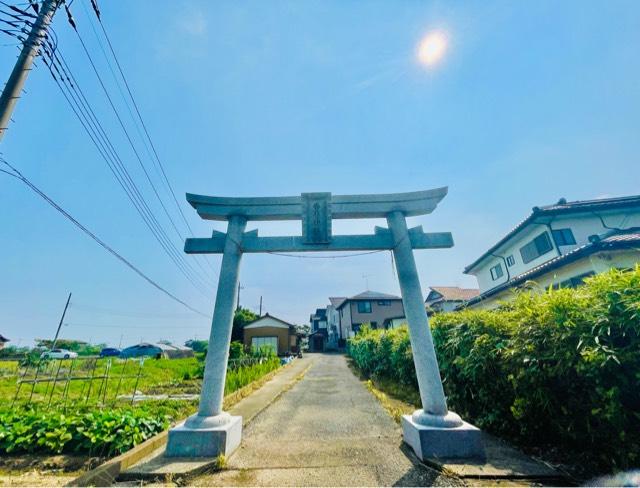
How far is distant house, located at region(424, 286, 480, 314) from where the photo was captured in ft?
79.6

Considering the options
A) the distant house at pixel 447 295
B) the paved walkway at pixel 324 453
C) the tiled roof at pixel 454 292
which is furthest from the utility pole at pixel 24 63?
the tiled roof at pixel 454 292

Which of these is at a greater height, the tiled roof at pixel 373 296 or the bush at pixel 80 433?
the tiled roof at pixel 373 296

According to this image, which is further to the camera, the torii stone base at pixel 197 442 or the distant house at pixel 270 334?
the distant house at pixel 270 334

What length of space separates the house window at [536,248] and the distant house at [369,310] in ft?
68.8

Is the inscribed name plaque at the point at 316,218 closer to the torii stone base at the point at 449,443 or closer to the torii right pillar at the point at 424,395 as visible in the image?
the torii right pillar at the point at 424,395

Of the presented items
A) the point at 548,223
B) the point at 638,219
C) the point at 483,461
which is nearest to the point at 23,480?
the point at 483,461

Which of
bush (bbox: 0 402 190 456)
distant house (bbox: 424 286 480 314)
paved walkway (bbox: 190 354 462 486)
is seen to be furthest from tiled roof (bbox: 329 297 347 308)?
bush (bbox: 0 402 190 456)

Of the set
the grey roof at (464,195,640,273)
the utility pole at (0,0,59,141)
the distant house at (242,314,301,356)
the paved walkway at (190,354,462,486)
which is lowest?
the paved walkway at (190,354,462,486)

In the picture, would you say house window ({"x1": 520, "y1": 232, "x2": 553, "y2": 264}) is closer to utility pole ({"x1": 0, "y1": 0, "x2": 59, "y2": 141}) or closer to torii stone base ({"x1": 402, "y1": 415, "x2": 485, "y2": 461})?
torii stone base ({"x1": 402, "y1": 415, "x2": 485, "y2": 461})

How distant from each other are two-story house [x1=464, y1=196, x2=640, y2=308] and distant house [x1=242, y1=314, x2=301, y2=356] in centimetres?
1918

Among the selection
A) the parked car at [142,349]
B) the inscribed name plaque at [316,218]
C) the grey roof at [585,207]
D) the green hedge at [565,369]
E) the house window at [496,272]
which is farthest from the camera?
the parked car at [142,349]

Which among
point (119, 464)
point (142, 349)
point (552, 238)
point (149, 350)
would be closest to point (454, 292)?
point (552, 238)

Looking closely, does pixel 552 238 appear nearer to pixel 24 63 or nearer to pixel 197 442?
pixel 197 442

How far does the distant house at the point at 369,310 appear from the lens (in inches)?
1345
